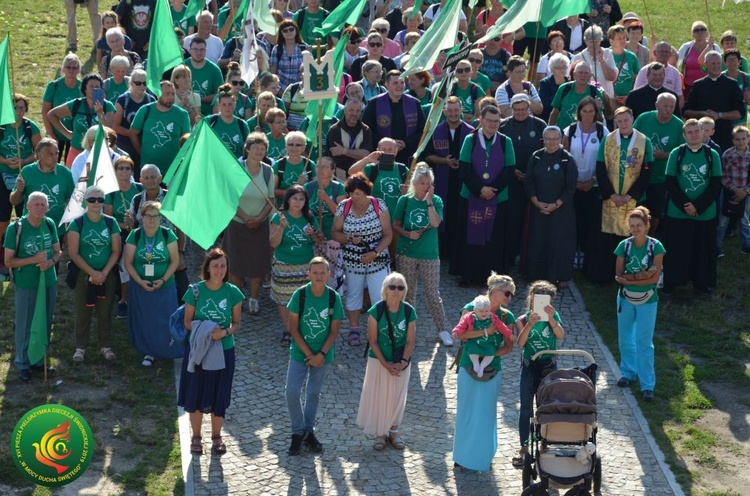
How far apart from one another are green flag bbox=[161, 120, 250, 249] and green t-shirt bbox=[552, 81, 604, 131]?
17.7 ft

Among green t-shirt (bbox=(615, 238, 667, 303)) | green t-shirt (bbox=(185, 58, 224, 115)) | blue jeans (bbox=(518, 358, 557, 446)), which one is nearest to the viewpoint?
blue jeans (bbox=(518, 358, 557, 446))

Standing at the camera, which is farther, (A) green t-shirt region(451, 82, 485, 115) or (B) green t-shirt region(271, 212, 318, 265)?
(A) green t-shirt region(451, 82, 485, 115)

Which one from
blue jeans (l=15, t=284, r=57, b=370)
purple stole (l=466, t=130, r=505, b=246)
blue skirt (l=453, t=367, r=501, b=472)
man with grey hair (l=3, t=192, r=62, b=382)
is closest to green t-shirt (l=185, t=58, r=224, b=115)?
purple stole (l=466, t=130, r=505, b=246)

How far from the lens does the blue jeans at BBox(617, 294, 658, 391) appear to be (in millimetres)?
13164

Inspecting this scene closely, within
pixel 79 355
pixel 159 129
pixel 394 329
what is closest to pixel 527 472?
pixel 394 329

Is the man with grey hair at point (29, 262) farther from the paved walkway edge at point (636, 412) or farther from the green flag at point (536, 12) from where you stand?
→ the paved walkway edge at point (636, 412)

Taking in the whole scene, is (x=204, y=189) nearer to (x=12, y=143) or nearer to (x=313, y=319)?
(x=313, y=319)

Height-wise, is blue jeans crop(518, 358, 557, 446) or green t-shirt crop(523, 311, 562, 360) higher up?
green t-shirt crop(523, 311, 562, 360)

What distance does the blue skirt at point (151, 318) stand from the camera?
44.6 ft

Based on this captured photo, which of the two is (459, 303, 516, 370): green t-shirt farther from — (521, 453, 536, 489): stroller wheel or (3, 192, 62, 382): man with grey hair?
(3, 192, 62, 382): man with grey hair

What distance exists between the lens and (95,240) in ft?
44.1

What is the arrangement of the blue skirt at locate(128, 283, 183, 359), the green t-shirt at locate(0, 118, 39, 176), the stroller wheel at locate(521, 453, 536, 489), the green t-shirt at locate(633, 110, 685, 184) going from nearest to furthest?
1. the stroller wheel at locate(521, 453, 536, 489)
2. the blue skirt at locate(128, 283, 183, 359)
3. the green t-shirt at locate(0, 118, 39, 176)
4. the green t-shirt at locate(633, 110, 685, 184)

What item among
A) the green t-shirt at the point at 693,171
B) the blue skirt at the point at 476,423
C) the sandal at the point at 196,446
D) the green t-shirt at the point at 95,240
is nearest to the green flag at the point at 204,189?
the green t-shirt at the point at 95,240

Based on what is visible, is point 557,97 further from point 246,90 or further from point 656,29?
point 656,29
